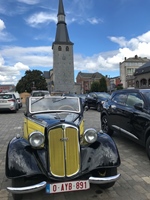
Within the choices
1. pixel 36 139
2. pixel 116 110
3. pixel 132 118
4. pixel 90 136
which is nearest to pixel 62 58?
pixel 116 110

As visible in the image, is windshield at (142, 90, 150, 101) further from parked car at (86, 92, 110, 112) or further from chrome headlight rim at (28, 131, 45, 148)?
parked car at (86, 92, 110, 112)

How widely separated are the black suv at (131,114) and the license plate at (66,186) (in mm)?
2437

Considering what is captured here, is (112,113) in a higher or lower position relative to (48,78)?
lower

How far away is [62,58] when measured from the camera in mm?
79375

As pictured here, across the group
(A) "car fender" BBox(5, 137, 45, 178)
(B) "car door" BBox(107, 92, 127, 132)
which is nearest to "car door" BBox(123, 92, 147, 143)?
(B) "car door" BBox(107, 92, 127, 132)

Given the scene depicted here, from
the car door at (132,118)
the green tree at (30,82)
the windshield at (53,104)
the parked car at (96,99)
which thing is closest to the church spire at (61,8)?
the green tree at (30,82)

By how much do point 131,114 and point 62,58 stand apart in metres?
76.0

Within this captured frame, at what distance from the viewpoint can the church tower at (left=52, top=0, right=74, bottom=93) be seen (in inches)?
3054

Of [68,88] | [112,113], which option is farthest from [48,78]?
[112,113]

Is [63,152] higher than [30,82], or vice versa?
[30,82]

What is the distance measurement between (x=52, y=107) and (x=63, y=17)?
80.8 m

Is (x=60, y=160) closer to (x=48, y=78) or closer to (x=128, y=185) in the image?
(x=128, y=185)

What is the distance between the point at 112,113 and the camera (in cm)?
677

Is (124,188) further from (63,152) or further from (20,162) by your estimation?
(20,162)
